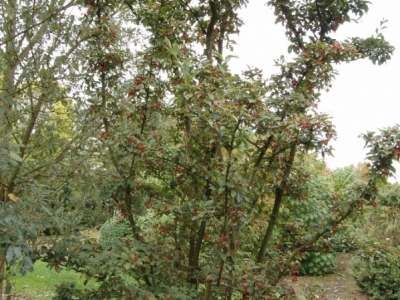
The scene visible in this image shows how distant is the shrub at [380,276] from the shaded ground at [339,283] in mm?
237

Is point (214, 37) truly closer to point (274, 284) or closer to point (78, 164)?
point (78, 164)

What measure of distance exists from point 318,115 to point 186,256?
4.56ft

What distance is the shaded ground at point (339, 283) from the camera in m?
6.74

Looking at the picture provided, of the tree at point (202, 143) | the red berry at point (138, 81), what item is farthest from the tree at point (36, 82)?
the red berry at point (138, 81)

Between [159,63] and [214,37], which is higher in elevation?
[214,37]

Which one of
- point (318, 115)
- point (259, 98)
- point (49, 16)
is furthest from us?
point (49, 16)

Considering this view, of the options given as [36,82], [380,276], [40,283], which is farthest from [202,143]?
[40,283]

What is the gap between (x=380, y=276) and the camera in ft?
20.5

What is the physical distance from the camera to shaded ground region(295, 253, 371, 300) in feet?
22.1

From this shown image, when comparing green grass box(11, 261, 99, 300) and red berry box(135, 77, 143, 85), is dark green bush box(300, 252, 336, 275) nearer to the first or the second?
green grass box(11, 261, 99, 300)

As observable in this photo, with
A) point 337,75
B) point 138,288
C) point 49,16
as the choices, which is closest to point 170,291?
point 138,288

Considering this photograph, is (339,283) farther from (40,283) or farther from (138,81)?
(138,81)

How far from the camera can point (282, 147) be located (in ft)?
8.46

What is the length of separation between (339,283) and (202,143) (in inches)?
232
